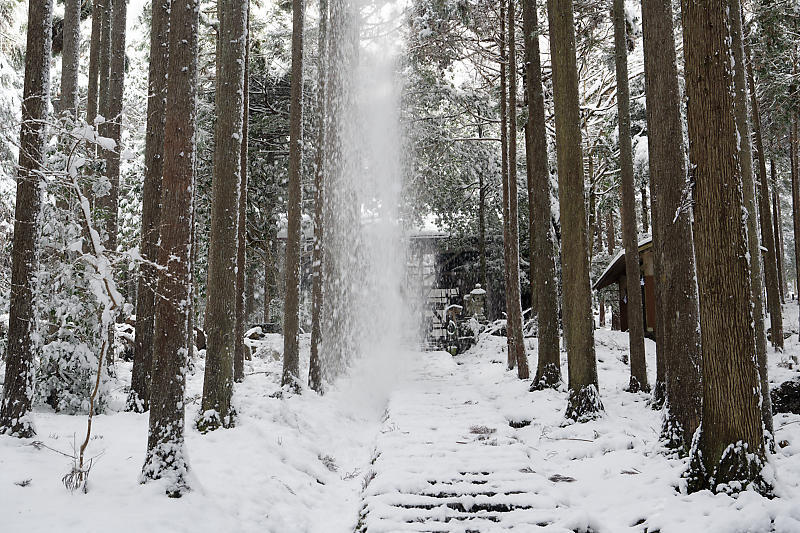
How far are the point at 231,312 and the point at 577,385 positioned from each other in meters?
4.92

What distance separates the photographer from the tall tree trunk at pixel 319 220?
1144cm

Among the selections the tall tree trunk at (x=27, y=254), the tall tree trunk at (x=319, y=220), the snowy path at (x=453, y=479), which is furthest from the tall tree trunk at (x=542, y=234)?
the tall tree trunk at (x=27, y=254)

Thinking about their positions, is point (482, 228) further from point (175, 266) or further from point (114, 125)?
point (175, 266)

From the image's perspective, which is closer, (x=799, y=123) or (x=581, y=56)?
(x=581, y=56)

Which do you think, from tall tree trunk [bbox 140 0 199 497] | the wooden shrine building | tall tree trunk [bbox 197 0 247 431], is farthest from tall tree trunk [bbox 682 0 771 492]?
the wooden shrine building

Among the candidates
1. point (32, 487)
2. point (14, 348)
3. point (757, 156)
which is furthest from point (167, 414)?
point (757, 156)

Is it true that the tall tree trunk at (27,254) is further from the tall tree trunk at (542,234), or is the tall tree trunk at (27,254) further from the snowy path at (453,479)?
the tall tree trunk at (542,234)

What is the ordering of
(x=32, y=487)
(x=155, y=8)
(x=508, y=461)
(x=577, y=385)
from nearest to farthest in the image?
(x=32, y=487)
(x=508, y=461)
(x=155, y=8)
(x=577, y=385)

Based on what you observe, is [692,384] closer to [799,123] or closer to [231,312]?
[231,312]

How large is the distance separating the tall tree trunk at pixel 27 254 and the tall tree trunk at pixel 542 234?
7.96 meters

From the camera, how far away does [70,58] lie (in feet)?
34.8

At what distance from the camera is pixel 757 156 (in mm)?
16969

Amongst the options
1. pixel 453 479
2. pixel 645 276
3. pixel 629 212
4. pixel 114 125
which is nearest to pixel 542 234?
pixel 629 212

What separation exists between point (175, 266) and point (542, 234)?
7628 mm
